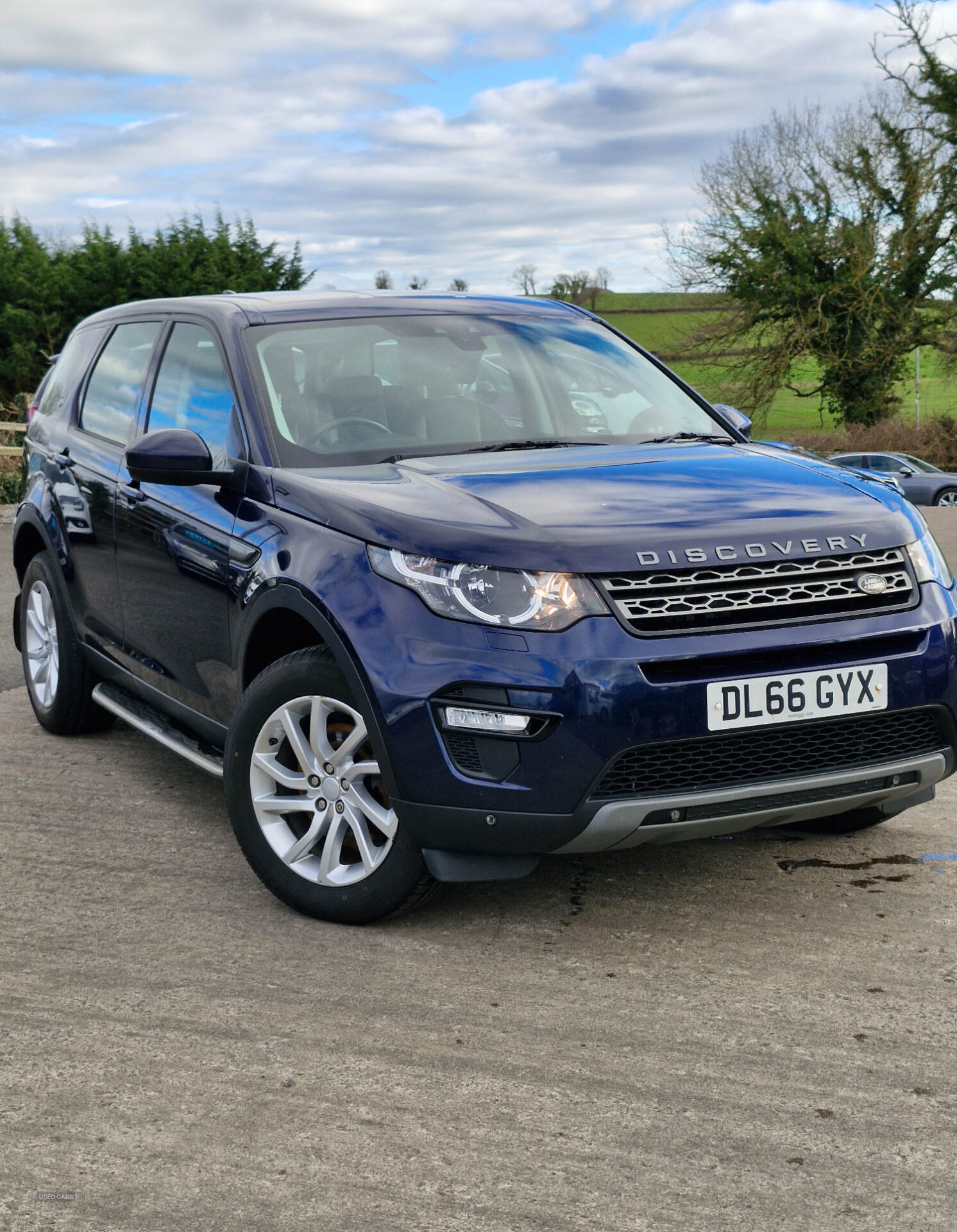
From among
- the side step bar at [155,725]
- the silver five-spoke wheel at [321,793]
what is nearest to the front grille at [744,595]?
the silver five-spoke wheel at [321,793]

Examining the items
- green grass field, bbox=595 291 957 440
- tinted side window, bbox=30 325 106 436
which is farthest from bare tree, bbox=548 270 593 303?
tinted side window, bbox=30 325 106 436

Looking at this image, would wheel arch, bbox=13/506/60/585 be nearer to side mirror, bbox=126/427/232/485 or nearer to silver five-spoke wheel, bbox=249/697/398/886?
side mirror, bbox=126/427/232/485

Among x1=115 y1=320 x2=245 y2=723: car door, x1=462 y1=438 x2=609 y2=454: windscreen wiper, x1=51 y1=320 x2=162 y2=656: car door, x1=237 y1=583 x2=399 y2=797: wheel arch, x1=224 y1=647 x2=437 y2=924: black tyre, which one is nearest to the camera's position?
x1=237 y1=583 x2=399 y2=797: wheel arch

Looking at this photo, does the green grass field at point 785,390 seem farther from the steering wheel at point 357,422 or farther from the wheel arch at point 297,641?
the wheel arch at point 297,641

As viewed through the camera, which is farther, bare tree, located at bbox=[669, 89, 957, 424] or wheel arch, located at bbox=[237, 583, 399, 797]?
bare tree, located at bbox=[669, 89, 957, 424]

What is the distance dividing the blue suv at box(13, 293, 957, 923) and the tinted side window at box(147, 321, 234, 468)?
0.06 ft

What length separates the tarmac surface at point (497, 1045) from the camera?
2588 millimetres

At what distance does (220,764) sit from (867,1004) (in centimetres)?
210

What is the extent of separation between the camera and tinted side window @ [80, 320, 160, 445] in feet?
17.8

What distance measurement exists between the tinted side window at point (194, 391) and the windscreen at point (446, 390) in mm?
164

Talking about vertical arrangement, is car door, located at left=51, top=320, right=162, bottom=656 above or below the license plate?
above

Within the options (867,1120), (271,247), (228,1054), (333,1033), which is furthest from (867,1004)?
(271,247)

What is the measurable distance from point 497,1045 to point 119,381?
3.41 meters

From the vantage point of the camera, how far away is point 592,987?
11.5ft
